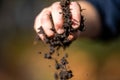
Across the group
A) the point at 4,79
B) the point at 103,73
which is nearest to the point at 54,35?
the point at 103,73

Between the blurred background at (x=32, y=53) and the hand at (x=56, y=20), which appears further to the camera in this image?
the blurred background at (x=32, y=53)

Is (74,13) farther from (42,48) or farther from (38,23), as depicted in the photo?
(42,48)

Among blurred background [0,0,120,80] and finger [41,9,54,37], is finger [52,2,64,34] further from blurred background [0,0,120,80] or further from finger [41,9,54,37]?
blurred background [0,0,120,80]

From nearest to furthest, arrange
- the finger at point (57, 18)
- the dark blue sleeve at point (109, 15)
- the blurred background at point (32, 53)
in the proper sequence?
the finger at point (57, 18) < the dark blue sleeve at point (109, 15) < the blurred background at point (32, 53)

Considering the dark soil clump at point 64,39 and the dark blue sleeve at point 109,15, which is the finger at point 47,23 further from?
the dark blue sleeve at point 109,15

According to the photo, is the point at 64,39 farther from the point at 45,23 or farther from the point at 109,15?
the point at 109,15

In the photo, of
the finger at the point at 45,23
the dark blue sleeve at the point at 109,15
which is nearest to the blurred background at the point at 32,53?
the dark blue sleeve at the point at 109,15
